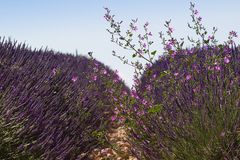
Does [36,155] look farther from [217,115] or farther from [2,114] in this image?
[217,115]

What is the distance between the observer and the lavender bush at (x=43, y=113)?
10.2 feet

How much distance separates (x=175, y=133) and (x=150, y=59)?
160cm

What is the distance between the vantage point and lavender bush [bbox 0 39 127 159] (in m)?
3.11

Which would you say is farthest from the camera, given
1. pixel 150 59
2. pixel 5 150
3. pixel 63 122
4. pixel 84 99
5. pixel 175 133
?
pixel 84 99

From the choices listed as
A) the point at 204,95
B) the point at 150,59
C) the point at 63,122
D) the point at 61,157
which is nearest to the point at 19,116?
the point at 61,157

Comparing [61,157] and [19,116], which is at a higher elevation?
[19,116]

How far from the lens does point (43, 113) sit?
146 inches

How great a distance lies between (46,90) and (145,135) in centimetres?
112

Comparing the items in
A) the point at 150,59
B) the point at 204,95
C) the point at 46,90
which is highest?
the point at 150,59

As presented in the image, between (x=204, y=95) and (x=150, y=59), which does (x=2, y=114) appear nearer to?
(x=204, y=95)

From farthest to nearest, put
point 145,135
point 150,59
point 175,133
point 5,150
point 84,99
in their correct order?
1. point 84,99
2. point 150,59
3. point 145,135
4. point 175,133
5. point 5,150

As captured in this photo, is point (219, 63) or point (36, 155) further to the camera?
point (219, 63)

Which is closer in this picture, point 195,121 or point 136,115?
point 195,121

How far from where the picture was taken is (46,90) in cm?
411
